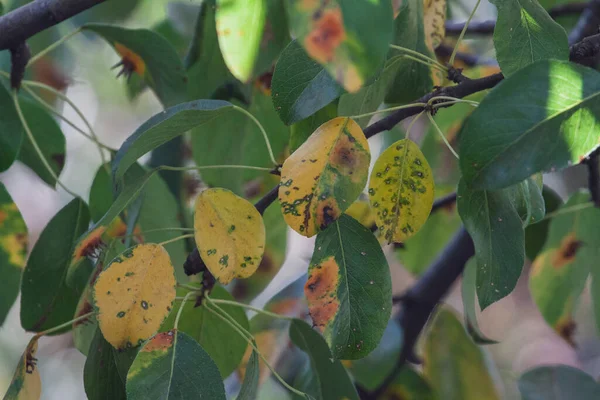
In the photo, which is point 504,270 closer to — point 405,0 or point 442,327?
point 405,0

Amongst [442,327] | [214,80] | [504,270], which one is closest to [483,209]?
[504,270]

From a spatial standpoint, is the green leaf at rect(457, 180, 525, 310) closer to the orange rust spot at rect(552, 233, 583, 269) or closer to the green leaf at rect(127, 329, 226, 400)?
the green leaf at rect(127, 329, 226, 400)

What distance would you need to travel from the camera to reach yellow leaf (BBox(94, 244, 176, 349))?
42 centimetres

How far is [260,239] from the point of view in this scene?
0.44 meters

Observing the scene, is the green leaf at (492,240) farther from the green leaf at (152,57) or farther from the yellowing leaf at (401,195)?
the green leaf at (152,57)

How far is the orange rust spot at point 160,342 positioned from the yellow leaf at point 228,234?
0.15 feet

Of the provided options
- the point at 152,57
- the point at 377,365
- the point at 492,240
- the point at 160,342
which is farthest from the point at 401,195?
the point at 377,365

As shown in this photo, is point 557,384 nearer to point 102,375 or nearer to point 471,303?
point 471,303

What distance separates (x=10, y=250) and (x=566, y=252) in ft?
1.70

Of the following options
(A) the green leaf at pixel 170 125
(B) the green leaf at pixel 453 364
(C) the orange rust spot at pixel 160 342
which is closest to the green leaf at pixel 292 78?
(A) the green leaf at pixel 170 125

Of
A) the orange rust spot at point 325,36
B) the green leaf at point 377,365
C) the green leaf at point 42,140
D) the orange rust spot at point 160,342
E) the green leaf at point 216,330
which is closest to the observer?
the orange rust spot at point 325,36

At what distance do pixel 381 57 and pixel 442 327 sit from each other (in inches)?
25.2

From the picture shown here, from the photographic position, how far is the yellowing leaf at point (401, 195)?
0.44 m

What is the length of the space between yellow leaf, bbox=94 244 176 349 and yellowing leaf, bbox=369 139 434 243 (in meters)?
0.13
